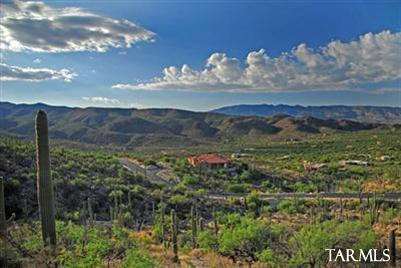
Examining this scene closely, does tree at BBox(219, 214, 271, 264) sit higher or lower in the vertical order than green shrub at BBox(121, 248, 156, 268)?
lower

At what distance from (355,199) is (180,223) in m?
16.8

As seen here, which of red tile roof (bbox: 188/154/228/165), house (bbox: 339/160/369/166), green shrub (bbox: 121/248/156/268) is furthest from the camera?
red tile roof (bbox: 188/154/228/165)

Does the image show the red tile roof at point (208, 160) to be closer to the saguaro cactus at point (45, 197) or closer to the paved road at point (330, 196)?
the paved road at point (330, 196)

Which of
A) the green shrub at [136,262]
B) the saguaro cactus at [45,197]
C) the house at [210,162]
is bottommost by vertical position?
the house at [210,162]

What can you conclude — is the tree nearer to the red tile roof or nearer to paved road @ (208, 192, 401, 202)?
paved road @ (208, 192, 401, 202)

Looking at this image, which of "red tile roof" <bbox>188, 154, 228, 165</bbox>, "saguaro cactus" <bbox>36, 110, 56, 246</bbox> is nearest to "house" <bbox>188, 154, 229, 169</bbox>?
"red tile roof" <bbox>188, 154, 228, 165</bbox>

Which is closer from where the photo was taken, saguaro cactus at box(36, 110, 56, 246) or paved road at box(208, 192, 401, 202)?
saguaro cactus at box(36, 110, 56, 246)

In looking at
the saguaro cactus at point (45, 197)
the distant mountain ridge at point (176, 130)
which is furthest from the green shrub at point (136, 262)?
the distant mountain ridge at point (176, 130)

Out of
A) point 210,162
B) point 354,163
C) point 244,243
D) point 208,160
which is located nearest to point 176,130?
point 208,160

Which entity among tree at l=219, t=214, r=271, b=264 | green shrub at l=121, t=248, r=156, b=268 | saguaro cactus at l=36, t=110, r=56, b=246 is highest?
saguaro cactus at l=36, t=110, r=56, b=246

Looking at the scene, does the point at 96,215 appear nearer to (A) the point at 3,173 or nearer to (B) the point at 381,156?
(A) the point at 3,173

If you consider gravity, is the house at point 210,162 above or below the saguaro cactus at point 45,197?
below

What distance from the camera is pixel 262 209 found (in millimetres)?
35938

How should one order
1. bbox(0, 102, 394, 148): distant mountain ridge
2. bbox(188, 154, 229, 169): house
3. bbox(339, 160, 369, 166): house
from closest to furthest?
bbox(188, 154, 229, 169): house → bbox(339, 160, 369, 166): house → bbox(0, 102, 394, 148): distant mountain ridge
